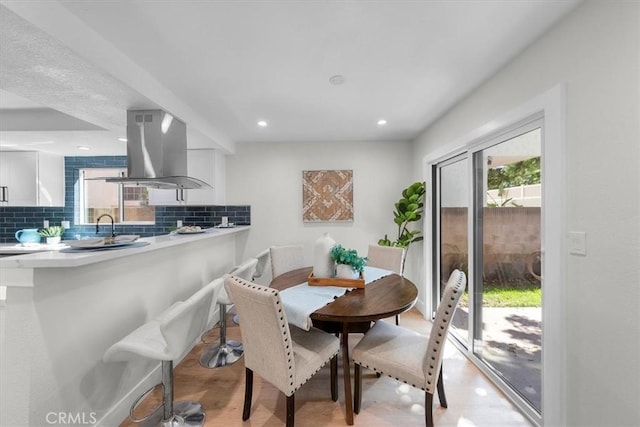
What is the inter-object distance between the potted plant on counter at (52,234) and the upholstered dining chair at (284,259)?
3486 millimetres

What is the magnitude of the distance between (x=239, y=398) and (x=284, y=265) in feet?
4.54

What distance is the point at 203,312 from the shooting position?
165 centimetres

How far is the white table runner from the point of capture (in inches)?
62.9

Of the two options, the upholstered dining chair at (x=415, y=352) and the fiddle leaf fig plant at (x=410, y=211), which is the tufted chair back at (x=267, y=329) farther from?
the fiddle leaf fig plant at (x=410, y=211)

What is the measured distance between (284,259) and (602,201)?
2642mm

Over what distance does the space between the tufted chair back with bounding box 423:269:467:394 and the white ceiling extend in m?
1.52

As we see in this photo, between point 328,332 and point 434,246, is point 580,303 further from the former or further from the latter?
point 434,246

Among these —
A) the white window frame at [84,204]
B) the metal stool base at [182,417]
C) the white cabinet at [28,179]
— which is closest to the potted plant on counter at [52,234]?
the white window frame at [84,204]

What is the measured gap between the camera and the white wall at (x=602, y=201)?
1.11m

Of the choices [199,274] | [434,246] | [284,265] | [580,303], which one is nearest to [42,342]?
[199,274]

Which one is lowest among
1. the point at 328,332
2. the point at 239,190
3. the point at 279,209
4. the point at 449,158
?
the point at 328,332

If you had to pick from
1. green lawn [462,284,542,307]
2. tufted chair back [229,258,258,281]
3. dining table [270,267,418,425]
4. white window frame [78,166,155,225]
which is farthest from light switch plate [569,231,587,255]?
white window frame [78,166,155,225]

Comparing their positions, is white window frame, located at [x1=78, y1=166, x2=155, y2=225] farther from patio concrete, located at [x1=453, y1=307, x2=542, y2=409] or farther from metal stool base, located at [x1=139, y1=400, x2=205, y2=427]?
patio concrete, located at [x1=453, y1=307, x2=542, y2=409]

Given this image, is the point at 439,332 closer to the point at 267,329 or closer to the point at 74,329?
the point at 267,329
